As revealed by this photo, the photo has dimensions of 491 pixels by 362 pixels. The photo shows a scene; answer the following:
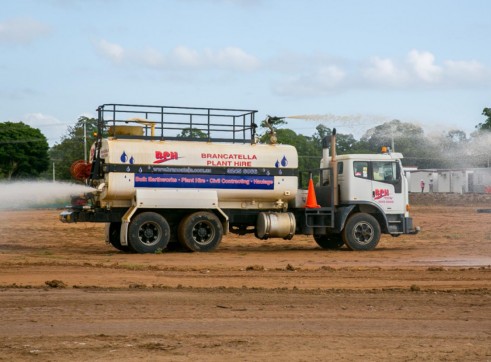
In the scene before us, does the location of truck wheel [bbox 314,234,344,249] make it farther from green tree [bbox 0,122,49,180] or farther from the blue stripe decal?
green tree [bbox 0,122,49,180]

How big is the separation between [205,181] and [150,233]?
2068 mm

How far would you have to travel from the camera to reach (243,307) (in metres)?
12.9

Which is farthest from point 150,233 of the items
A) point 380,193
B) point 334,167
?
point 380,193

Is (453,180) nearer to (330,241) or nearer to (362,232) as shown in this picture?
(330,241)

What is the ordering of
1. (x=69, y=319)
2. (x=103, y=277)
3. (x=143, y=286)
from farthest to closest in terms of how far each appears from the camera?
(x=103, y=277), (x=143, y=286), (x=69, y=319)

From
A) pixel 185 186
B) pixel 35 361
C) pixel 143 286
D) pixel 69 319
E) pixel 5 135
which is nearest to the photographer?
pixel 35 361

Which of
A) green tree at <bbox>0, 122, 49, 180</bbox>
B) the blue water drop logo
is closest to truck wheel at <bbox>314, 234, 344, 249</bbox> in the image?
the blue water drop logo

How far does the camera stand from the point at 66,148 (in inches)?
2992

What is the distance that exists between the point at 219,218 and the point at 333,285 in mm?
8967

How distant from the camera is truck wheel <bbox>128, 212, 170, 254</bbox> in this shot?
2339 cm

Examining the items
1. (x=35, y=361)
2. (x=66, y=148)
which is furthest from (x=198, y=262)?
(x=66, y=148)

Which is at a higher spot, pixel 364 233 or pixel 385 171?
pixel 385 171

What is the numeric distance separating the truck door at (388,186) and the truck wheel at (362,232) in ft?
1.95

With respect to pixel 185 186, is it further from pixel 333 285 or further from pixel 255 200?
pixel 333 285
